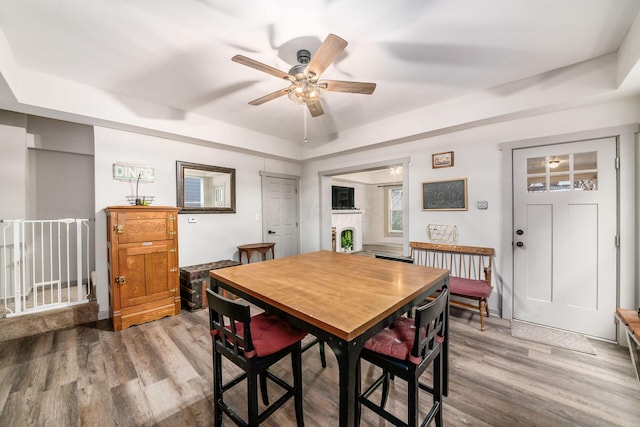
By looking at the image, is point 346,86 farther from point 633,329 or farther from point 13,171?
point 13,171

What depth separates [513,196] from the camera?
2939mm

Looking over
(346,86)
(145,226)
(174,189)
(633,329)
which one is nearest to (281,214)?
(174,189)

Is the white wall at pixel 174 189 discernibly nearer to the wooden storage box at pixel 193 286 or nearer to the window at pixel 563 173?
the wooden storage box at pixel 193 286

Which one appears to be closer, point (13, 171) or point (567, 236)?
point (567, 236)

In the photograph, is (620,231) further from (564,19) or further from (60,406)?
(60,406)

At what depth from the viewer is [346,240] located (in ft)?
23.8

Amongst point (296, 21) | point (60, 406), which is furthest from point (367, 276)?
point (60, 406)

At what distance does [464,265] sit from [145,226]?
4.02 metres

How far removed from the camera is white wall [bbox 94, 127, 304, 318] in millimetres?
3088

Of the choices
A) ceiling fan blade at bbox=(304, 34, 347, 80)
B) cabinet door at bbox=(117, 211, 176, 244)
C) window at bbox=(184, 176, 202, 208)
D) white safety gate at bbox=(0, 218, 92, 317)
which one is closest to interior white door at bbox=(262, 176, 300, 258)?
window at bbox=(184, 176, 202, 208)

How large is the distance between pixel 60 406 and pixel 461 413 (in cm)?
270

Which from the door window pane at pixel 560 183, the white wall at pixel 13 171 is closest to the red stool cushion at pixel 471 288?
the door window pane at pixel 560 183

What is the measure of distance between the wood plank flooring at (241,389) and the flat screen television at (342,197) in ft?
15.7

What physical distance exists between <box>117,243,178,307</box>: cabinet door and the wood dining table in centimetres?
174
